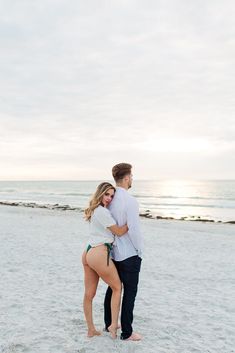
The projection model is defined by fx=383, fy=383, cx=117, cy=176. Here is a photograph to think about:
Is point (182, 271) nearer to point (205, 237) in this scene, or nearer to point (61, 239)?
point (61, 239)

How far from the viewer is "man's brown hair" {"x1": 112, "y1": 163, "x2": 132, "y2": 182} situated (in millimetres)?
5000

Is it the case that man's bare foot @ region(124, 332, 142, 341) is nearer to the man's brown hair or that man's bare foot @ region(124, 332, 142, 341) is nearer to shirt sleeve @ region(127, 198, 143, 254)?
shirt sleeve @ region(127, 198, 143, 254)

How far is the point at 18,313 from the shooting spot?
647 centimetres

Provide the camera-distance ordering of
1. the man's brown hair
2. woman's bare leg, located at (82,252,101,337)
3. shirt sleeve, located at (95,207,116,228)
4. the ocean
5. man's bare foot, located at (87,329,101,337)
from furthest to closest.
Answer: the ocean → man's bare foot, located at (87,329,101,337) → woman's bare leg, located at (82,252,101,337) → the man's brown hair → shirt sleeve, located at (95,207,116,228)

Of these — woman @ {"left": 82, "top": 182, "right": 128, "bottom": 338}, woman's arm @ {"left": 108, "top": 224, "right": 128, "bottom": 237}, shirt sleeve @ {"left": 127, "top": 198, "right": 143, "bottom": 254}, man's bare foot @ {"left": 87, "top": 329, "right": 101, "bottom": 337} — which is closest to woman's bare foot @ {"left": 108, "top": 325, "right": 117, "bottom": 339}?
man's bare foot @ {"left": 87, "top": 329, "right": 101, "bottom": 337}

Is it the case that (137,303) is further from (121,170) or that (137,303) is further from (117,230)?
(121,170)

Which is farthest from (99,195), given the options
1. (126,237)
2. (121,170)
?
(126,237)

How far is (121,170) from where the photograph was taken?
5.01m

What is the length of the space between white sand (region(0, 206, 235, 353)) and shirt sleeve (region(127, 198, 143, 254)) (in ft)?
4.76

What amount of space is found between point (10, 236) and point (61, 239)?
2164 mm

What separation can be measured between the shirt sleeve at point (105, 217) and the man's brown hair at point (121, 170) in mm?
471

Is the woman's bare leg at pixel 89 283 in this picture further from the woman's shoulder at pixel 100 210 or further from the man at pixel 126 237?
the woman's shoulder at pixel 100 210

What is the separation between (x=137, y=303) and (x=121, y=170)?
3427 mm

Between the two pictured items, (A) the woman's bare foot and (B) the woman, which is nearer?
(B) the woman
